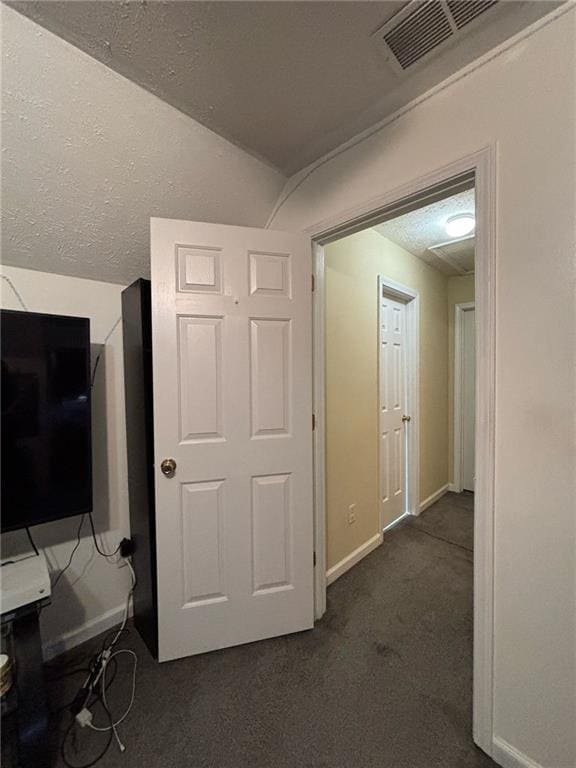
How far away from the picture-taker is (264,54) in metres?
1.03

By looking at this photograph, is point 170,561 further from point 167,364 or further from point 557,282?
point 557,282

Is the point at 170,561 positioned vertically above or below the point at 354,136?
below

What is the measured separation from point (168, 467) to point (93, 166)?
49.7 inches

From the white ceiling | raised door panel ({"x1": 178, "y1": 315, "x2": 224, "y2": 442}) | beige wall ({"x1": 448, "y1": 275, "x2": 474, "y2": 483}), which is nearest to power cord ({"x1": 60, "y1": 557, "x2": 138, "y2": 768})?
raised door panel ({"x1": 178, "y1": 315, "x2": 224, "y2": 442})

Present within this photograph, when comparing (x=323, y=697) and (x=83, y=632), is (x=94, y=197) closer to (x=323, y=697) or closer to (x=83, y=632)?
(x=83, y=632)

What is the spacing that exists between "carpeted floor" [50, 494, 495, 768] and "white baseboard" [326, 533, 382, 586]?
160 millimetres

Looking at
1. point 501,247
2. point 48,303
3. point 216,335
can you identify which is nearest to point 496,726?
point 501,247

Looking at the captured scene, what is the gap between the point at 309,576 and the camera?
5.24 feet

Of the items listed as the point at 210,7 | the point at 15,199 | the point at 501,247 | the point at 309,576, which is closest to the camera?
the point at 210,7

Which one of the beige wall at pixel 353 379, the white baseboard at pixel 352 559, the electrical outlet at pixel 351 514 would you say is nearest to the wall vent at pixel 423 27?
the beige wall at pixel 353 379

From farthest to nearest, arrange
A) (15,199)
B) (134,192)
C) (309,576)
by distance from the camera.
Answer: (309,576)
(134,192)
(15,199)

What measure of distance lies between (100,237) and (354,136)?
1.25m

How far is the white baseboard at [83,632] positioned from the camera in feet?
4.78

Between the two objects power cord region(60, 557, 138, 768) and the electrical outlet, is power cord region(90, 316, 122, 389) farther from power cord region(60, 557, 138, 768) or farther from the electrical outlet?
the electrical outlet
